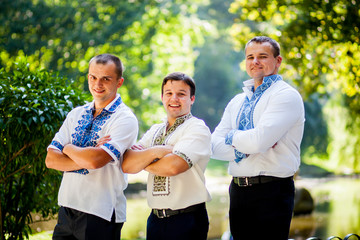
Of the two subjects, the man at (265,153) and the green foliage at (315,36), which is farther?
the green foliage at (315,36)

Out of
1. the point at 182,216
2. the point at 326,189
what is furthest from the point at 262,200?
the point at 326,189

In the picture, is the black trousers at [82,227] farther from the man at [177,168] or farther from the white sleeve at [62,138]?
the white sleeve at [62,138]

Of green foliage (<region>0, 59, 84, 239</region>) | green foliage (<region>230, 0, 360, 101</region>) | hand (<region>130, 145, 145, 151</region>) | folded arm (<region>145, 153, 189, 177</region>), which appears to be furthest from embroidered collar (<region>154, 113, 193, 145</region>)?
green foliage (<region>230, 0, 360, 101</region>)

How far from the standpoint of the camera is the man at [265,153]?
323 centimetres

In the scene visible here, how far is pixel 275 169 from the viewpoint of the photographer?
325 centimetres

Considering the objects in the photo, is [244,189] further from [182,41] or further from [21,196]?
[182,41]

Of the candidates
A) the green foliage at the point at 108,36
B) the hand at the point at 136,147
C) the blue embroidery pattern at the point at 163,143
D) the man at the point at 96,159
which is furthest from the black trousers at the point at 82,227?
the green foliage at the point at 108,36

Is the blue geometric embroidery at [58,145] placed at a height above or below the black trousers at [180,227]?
above

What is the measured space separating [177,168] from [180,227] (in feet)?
1.23

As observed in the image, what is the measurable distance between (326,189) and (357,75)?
12308mm

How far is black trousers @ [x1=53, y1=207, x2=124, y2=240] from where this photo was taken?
309cm

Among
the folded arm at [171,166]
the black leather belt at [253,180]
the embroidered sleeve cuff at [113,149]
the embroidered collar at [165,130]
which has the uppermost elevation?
the embroidered collar at [165,130]

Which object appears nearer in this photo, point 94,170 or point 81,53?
point 94,170

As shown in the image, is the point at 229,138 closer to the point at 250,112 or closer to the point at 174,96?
the point at 250,112
